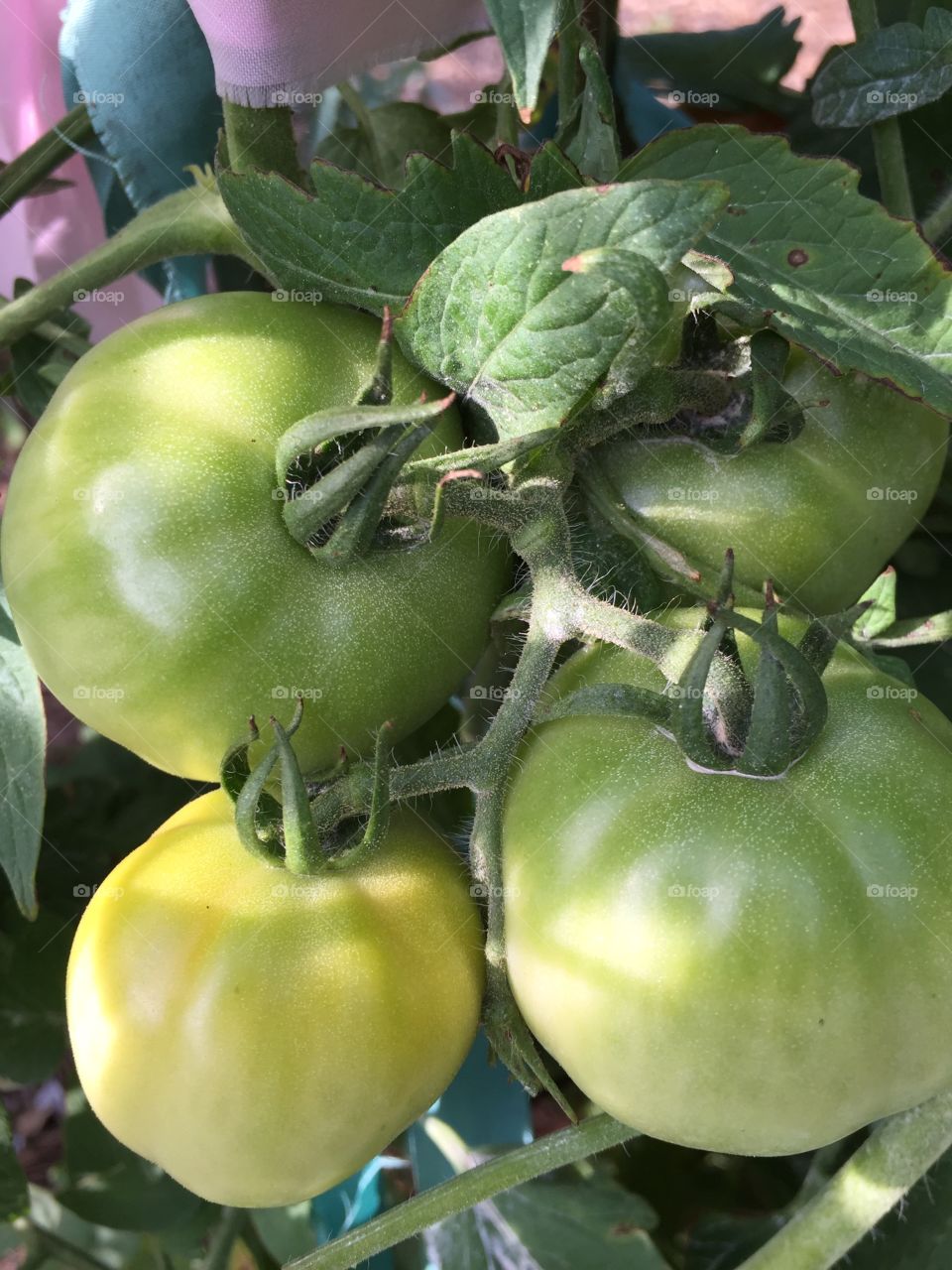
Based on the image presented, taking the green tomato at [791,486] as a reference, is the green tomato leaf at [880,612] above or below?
below

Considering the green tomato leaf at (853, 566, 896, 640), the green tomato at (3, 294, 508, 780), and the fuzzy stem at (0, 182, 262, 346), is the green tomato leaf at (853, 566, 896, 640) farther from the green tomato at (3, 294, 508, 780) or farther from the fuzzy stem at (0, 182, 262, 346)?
the fuzzy stem at (0, 182, 262, 346)

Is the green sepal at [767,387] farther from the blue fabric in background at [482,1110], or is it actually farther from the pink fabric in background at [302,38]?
the blue fabric in background at [482,1110]

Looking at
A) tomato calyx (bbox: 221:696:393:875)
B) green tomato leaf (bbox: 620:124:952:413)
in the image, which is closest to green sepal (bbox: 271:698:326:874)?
tomato calyx (bbox: 221:696:393:875)

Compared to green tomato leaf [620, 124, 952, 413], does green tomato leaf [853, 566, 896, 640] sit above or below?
below

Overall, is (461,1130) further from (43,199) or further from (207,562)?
(43,199)

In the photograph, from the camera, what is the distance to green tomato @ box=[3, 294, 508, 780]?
1.50ft

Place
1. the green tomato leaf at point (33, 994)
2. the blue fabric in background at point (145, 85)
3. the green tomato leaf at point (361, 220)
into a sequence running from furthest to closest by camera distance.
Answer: the green tomato leaf at point (33, 994) < the blue fabric in background at point (145, 85) < the green tomato leaf at point (361, 220)

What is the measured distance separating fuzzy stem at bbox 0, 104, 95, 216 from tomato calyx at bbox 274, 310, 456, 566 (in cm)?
31

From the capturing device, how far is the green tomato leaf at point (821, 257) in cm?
47

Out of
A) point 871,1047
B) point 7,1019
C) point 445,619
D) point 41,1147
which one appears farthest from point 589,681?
point 41,1147

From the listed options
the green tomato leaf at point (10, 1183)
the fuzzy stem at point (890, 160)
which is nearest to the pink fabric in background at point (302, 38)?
the fuzzy stem at point (890, 160)

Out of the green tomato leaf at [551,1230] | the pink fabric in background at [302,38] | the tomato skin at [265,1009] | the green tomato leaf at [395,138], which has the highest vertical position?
the pink fabric in background at [302,38]

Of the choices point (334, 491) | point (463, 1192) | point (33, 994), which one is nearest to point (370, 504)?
point (334, 491)

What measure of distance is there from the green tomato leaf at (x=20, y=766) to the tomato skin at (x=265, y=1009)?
0.16 feet
